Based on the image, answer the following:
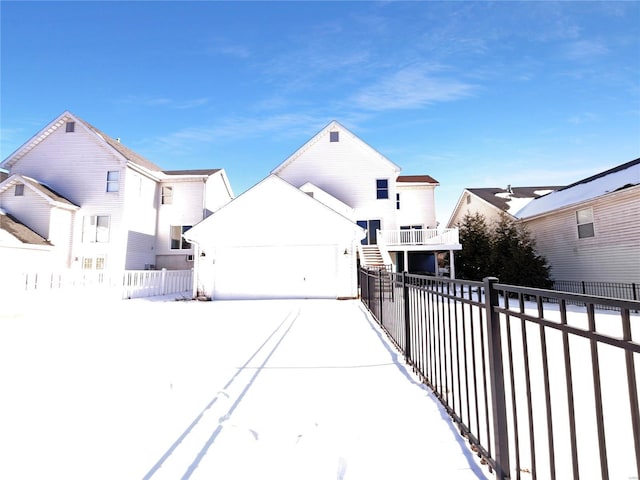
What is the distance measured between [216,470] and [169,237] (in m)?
22.5

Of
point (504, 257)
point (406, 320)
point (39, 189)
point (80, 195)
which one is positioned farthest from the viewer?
point (80, 195)

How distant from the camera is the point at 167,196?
901 inches

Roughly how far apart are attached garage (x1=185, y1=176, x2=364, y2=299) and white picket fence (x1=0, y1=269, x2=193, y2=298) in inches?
128

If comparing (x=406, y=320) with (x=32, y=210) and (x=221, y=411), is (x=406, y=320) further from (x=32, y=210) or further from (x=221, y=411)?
(x=32, y=210)

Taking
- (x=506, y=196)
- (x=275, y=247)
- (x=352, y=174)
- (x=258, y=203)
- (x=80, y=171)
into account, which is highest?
(x=352, y=174)

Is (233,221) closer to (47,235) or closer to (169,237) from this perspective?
(169,237)

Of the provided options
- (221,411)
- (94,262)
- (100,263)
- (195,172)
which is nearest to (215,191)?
(195,172)

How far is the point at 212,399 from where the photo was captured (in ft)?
11.6

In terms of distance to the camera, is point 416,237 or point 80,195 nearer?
point 416,237

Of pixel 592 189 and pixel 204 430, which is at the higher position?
pixel 592 189

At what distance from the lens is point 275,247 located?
45.9 feet

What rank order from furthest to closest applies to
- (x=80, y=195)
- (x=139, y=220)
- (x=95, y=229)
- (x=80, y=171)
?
(x=139, y=220) → (x=80, y=171) → (x=80, y=195) → (x=95, y=229)

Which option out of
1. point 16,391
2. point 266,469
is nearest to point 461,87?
point 266,469

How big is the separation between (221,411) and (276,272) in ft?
35.1
